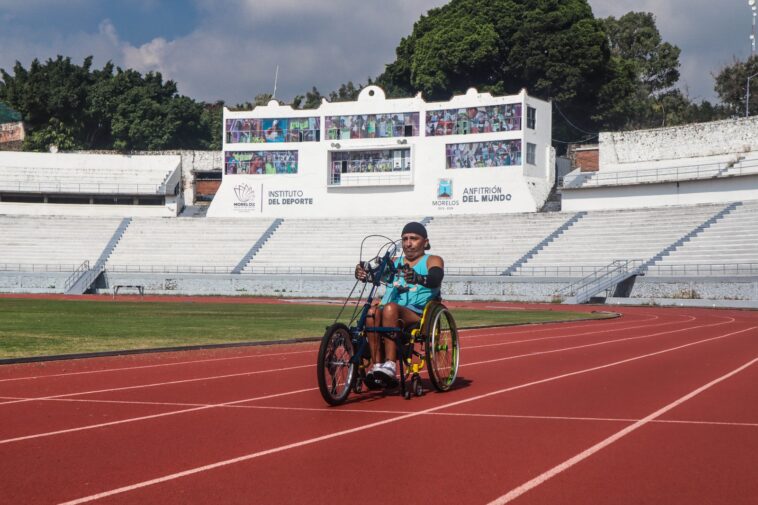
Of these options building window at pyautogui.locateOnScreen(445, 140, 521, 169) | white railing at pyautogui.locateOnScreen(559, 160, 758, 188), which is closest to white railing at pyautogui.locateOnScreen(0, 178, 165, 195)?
building window at pyautogui.locateOnScreen(445, 140, 521, 169)

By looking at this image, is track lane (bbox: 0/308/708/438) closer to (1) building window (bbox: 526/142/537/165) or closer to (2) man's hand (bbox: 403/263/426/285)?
(2) man's hand (bbox: 403/263/426/285)

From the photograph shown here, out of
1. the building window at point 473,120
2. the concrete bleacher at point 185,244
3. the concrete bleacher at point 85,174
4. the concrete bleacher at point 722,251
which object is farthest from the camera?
the concrete bleacher at point 85,174

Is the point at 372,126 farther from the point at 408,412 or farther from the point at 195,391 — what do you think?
the point at 408,412

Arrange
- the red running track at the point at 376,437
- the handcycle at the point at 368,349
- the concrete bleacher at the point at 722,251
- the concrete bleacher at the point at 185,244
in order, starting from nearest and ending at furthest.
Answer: the red running track at the point at 376,437, the handcycle at the point at 368,349, the concrete bleacher at the point at 722,251, the concrete bleacher at the point at 185,244

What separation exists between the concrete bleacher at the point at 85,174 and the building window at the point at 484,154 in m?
22.1

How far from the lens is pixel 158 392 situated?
34.1ft

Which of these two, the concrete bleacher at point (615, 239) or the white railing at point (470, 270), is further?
the concrete bleacher at point (615, 239)

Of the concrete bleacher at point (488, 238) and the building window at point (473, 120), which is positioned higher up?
the building window at point (473, 120)

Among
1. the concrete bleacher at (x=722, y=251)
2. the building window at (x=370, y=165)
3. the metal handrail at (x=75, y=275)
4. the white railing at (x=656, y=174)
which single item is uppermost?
the building window at (x=370, y=165)

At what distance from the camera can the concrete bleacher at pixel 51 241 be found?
2254 inches

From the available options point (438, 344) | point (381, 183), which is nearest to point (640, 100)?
point (381, 183)

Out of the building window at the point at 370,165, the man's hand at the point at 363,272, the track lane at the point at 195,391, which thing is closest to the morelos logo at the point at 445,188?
the building window at the point at 370,165

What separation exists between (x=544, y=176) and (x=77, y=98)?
45102mm

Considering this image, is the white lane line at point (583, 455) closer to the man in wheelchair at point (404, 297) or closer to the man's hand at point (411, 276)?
the man in wheelchair at point (404, 297)
